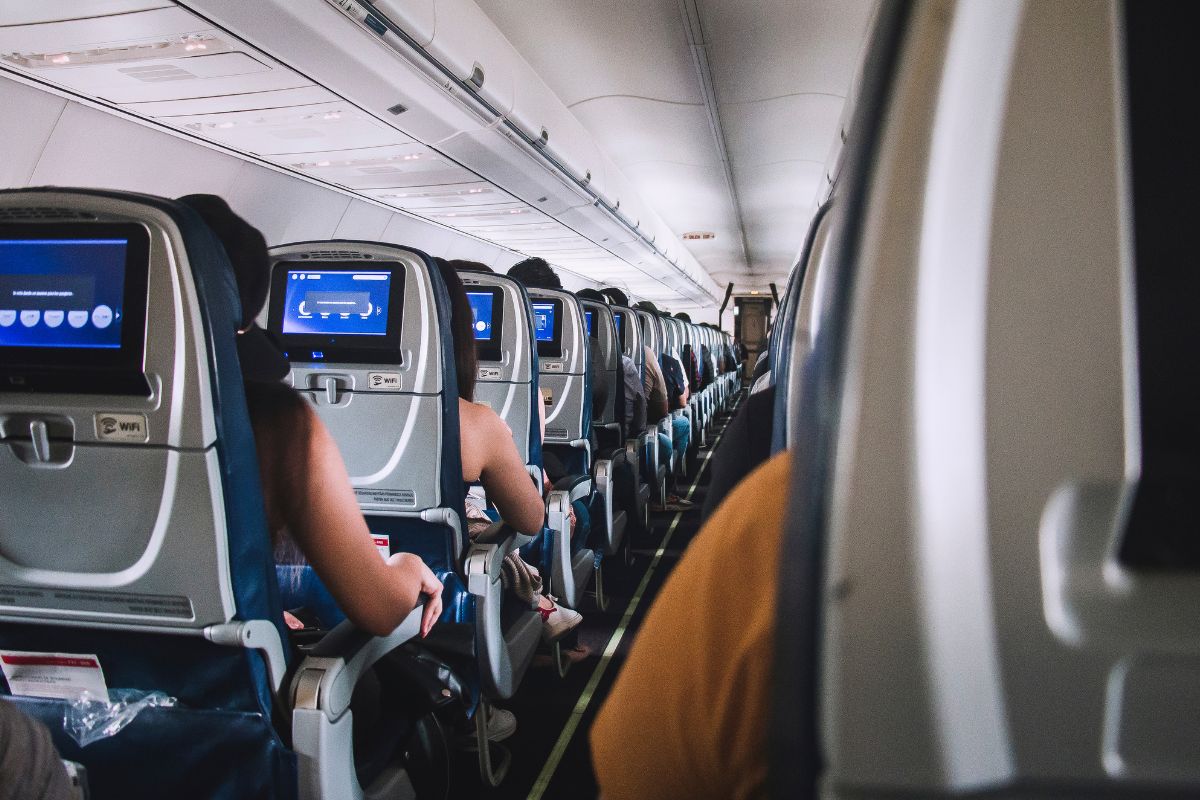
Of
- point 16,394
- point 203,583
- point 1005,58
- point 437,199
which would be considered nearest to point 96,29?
point 16,394

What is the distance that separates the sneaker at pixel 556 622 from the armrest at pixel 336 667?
5.98ft

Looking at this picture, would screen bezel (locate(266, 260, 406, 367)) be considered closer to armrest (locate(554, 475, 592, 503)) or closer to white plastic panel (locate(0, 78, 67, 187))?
armrest (locate(554, 475, 592, 503))

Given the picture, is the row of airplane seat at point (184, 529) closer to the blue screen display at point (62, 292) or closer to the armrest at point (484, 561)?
the blue screen display at point (62, 292)

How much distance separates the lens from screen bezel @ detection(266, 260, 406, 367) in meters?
2.38

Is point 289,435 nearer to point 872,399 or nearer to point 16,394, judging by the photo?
point 16,394

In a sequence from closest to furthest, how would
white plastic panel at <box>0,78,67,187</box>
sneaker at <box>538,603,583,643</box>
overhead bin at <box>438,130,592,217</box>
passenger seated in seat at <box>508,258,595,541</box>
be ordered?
sneaker at <box>538,603,583,643</box> → white plastic panel at <box>0,78,67,187</box> → passenger seated in seat at <box>508,258,595,541</box> → overhead bin at <box>438,130,592,217</box>

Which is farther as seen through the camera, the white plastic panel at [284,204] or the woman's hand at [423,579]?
the white plastic panel at [284,204]

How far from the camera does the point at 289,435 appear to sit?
1.57 m

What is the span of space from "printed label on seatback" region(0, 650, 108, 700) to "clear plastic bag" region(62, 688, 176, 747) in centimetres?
2

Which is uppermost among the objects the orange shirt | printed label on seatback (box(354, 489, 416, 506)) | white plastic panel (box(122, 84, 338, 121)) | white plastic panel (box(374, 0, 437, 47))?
white plastic panel (box(374, 0, 437, 47))

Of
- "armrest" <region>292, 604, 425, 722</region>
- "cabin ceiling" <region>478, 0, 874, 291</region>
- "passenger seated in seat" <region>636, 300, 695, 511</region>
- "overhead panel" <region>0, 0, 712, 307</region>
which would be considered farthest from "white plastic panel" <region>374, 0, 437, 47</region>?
"passenger seated in seat" <region>636, 300, 695, 511</region>

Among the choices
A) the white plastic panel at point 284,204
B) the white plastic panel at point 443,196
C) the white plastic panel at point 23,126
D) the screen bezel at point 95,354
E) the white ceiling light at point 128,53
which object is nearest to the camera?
the screen bezel at point 95,354

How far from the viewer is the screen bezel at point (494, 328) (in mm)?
3547

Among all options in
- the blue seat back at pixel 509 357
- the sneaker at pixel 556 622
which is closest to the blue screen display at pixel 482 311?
the blue seat back at pixel 509 357
